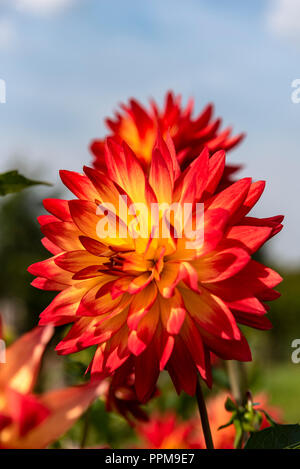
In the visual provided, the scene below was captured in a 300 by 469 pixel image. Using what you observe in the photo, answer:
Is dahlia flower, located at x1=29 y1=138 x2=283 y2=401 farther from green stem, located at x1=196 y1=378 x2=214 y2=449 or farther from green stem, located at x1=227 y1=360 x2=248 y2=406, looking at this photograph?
green stem, located at x1=227 y1=360 x2=248 y2=406

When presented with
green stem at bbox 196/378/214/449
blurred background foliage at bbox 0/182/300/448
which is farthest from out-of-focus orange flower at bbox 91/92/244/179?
green stem at bbox 196/378/214/449

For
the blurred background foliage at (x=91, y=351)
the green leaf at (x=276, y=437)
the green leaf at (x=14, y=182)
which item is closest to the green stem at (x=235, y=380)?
the blurred background foliage at (x=91, y=351)

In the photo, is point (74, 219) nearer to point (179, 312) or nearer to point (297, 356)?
point (179, 312)

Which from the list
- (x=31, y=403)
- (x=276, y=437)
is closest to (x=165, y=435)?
(x=276, y=437)

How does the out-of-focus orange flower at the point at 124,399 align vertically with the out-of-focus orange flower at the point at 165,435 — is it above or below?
above

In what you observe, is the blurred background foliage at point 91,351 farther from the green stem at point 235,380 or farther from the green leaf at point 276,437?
the green leaf at point 276,437
